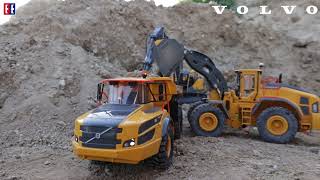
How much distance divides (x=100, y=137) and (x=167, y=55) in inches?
168

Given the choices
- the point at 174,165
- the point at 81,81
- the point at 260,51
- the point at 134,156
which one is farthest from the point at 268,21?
the point at 134,156

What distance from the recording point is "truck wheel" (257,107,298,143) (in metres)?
12.1

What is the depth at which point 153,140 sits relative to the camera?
818 centimetres

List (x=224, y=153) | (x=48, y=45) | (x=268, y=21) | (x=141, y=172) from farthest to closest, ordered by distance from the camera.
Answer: (x=268, y=21) < (x=48, y=45) < (x=224, y=153) < (x=141, y=172)

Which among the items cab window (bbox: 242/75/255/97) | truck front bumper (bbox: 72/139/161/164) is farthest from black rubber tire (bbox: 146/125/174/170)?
cab window (bbox: 242/75/255/97)

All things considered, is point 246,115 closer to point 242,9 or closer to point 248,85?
point 248,85

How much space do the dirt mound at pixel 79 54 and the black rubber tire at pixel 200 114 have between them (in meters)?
0.56

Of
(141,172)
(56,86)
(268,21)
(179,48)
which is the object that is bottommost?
(141,172)

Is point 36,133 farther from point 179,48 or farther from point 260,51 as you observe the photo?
point 260,51

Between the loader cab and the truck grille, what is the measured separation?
19.3ft

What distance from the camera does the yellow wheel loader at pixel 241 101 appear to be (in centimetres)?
1196

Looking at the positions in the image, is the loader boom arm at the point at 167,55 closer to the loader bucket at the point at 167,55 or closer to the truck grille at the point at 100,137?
the loader bucket at the point at 167,55

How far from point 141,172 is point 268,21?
1617cm

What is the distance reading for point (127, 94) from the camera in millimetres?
9070
